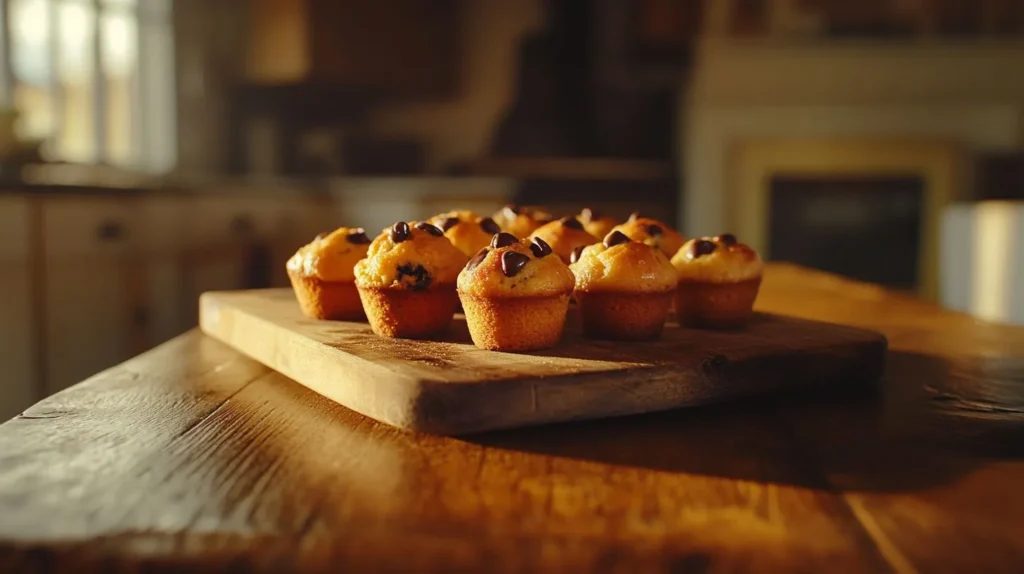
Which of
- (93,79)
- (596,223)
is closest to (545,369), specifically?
(596,223)

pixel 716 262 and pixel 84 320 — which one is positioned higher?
pixel 716 262

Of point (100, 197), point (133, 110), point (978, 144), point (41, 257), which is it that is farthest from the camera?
point (978, 144)

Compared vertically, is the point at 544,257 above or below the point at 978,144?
below

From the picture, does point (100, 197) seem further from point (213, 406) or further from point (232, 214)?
point (213, 406)

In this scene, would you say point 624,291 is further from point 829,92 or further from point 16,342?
point 829,92

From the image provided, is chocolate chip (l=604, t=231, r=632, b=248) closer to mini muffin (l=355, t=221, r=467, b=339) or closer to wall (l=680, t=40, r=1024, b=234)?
mini muffin (l=355, t=221, r=467, b=339)

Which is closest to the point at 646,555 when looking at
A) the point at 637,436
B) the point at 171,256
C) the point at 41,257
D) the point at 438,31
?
the point at 637,436
